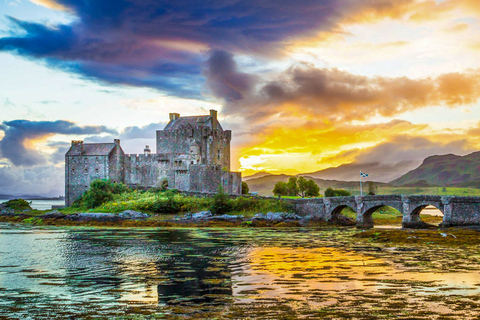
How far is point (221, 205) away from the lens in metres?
65.9

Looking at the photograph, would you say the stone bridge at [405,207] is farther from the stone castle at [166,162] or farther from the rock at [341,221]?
the stone castle at [166,162]

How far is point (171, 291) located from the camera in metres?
18.0

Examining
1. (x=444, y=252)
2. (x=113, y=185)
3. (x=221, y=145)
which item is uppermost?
(x=221, y=145)

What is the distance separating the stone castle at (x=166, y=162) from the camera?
252 feet

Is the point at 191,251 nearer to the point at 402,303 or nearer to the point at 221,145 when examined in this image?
the point at 402,303

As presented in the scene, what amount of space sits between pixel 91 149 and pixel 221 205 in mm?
29722

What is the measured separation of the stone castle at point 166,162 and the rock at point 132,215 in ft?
39.2

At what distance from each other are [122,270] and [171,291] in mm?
6495

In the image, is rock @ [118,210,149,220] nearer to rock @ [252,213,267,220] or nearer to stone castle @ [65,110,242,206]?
stone castle @ [65,110,242,206]

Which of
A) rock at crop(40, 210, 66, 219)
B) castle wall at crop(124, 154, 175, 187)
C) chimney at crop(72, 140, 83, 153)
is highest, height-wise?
chimney at crop(72, 140, 83, 153)

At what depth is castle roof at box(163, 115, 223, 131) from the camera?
3307 inches

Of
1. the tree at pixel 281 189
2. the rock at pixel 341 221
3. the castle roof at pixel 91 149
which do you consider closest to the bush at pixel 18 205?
the castle roof at pixel 91 149

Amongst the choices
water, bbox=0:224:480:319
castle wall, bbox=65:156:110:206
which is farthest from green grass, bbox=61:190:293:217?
water, bbox=0:224:480:319

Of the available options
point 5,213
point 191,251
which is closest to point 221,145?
point 5,213
